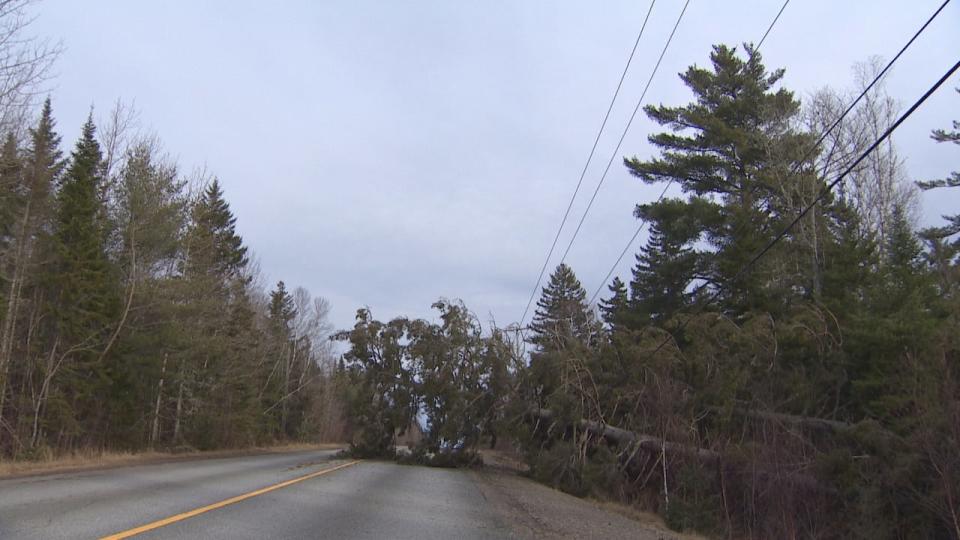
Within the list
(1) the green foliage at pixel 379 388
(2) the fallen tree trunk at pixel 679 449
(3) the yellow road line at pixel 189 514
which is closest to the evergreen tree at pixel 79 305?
(1) the green foliage at pixel 379 388

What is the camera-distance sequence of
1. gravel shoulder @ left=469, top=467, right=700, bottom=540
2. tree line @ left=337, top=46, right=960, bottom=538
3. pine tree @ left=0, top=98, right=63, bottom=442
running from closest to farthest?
gravel shoulder @ left=469, top=467, right=700, bottom=540 < tree line @ left=337, top=46, right=960, bottom=538 < pine tree @ left=0, top=98, right=63, bottom=442

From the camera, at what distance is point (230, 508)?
9.52 m

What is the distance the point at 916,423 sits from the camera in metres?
14.2

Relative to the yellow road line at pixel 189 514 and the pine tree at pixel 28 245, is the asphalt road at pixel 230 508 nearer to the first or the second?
the yellow road line at pixel 189 514

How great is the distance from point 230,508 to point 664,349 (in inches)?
588

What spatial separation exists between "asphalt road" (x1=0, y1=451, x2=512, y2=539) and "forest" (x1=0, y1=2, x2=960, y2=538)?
7.49 m

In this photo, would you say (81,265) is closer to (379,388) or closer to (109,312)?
(109,312)

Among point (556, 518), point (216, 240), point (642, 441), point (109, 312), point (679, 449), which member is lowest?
point (556, 518)

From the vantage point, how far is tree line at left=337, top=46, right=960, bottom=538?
603 inches

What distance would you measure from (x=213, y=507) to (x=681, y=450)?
13667 mm

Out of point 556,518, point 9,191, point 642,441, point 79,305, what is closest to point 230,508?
point 556,518

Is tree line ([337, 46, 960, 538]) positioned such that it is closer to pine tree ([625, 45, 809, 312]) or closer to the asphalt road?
pine tree ([625, 45, 809, 312])

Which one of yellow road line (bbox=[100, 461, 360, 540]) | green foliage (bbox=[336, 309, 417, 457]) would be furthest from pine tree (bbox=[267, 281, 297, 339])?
yellow road line (bbox=[100, 461, 360, 540])

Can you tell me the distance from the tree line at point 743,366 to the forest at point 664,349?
0.27 feet
